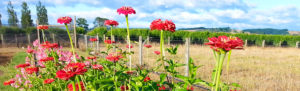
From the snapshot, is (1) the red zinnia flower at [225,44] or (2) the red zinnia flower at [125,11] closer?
(1) the red zinnia flower at [225,44]

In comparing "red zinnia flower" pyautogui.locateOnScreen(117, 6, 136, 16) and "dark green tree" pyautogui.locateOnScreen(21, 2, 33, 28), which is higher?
"dark green tree" pyautogui.locateOnScreen(21, 2, 33, 28)

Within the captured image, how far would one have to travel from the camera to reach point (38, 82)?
2047 millimetres

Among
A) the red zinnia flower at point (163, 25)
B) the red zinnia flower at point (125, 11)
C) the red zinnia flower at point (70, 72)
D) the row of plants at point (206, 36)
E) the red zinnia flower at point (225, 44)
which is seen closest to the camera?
the red zinnia flower at point (225, 44)

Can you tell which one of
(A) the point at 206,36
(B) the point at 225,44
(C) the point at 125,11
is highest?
(C) the point at 125,11

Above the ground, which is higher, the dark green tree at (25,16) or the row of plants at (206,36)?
the dark green tree at (25,16)

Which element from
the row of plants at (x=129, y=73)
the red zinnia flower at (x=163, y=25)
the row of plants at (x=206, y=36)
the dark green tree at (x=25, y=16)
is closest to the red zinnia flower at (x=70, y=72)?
the row of plants at (x=129, y=73)

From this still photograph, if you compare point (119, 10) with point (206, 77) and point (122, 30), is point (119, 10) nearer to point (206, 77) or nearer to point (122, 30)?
point (206, 77)

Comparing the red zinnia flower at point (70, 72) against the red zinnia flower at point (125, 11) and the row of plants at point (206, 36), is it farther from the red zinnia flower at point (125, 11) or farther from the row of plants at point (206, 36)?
the row of plants at point (206, 36)

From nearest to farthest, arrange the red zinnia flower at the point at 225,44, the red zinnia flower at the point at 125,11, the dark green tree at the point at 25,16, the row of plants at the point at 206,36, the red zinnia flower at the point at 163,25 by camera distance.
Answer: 1. the red zinnia flower at the point at 225,44
2. the red zinnia flower at the point at 163,25
3. the red zinnia flower at the point at 125,11
4. the row of plants at the point at 206,36
5. the dark green tree at the point at 25,16

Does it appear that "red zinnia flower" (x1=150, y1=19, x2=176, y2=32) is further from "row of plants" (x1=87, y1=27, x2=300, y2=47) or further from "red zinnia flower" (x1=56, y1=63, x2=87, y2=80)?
"row of plants" (x1=87, y1=27, x2=300, y2=47)

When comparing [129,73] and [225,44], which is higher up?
[225,44]

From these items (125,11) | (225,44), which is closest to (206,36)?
(125,11)

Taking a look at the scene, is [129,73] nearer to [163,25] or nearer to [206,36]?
[163,25]

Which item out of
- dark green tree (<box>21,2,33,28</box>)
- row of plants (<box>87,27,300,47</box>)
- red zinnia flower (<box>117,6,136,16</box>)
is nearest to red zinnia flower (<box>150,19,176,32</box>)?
red zinnia flower (<box>117,6,136,16</box>)
